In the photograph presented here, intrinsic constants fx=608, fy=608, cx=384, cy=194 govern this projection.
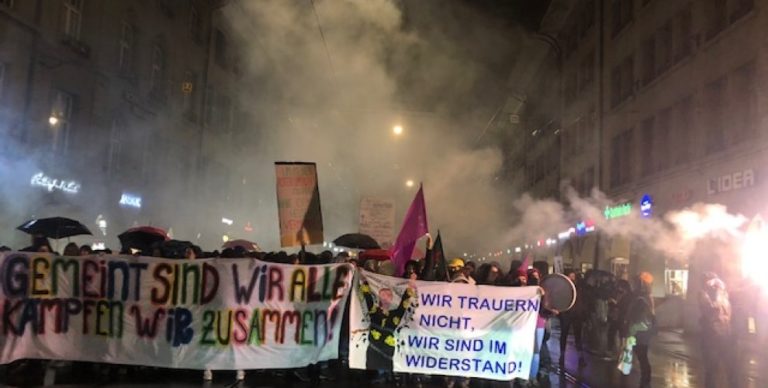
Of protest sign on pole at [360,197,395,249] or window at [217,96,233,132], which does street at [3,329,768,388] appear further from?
window at [217,96,233,132]

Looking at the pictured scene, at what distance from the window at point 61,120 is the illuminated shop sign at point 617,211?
13417mm

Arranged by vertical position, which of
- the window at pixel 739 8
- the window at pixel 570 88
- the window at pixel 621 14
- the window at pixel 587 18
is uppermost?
the window at pixel 587 18

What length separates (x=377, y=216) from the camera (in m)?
9.39

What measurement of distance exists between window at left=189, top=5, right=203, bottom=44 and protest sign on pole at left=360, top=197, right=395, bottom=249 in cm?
1318

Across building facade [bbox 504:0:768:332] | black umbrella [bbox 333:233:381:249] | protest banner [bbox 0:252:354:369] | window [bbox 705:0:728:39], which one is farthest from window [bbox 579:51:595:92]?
protest banner [bbox 0:252:354:369]

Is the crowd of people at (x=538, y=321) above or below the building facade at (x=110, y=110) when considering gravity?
below

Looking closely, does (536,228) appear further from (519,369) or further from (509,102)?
(519,369)

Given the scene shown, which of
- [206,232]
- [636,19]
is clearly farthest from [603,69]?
[206,232]

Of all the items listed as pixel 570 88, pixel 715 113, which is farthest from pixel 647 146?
pixel 570 88

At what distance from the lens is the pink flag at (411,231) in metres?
6.08

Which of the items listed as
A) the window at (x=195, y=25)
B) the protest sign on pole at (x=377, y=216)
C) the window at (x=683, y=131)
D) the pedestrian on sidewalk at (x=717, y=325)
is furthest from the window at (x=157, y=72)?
the pedestrian on sidewalk at (x=717, y=325)

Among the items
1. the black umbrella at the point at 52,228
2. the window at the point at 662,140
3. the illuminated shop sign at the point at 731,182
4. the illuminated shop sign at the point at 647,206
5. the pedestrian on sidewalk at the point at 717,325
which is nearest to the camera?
the pedestrian on sidewalk at the point at 717,325

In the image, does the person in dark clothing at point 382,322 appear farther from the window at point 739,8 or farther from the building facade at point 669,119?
the window at point 739,8

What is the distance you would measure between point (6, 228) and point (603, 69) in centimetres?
1644
